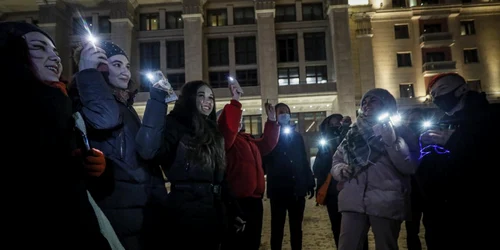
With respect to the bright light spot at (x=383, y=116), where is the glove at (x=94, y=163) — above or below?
below

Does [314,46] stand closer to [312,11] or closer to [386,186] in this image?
[312,11]

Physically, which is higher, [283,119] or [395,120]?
[283,119]

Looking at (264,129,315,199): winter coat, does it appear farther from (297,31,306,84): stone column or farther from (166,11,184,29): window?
(166,11,184,29): window

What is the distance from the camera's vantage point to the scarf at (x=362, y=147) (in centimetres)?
347

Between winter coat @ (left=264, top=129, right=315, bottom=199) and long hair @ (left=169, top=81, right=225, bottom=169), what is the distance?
7.80 feet

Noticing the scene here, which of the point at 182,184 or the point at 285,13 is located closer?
the point at 182,184

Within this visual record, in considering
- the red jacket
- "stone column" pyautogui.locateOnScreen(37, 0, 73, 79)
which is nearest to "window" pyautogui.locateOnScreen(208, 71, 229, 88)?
"stone column" pyautogui.locateOnScreen(37, 0, 73, 79)

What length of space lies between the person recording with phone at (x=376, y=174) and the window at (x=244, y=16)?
3861 cm

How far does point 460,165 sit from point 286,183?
285cm

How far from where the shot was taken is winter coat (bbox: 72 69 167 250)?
2.25 meters

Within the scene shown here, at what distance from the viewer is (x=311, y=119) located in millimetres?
41438

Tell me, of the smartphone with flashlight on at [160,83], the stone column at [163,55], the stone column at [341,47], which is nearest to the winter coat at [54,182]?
the smartphone with flashlight on at [160,83]

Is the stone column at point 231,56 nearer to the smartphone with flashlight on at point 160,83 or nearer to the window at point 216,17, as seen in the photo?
the window at point 216,17

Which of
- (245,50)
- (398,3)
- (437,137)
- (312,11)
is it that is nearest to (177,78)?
(245,50)
